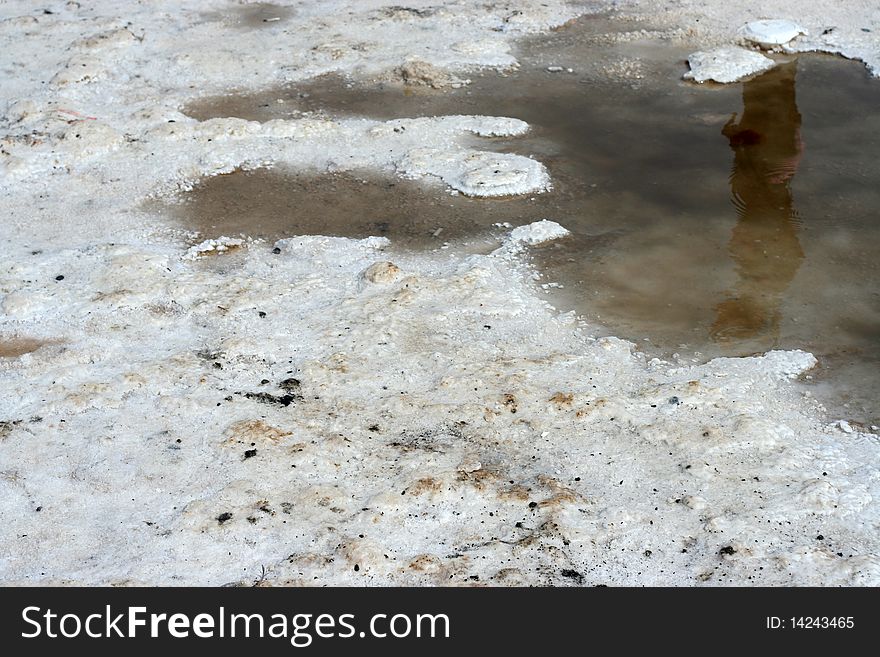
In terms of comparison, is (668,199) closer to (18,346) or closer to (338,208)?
(338,208)

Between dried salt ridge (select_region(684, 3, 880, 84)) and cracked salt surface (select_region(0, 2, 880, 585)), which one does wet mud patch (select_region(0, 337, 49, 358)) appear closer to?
cracked salt surface (select_region(0, 2, 880, 585))

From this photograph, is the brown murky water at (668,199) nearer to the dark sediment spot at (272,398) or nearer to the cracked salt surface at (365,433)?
the cracked salt surface at (365,433)

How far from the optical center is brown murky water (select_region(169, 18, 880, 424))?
4.15m

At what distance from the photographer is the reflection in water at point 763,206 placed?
4180 mm

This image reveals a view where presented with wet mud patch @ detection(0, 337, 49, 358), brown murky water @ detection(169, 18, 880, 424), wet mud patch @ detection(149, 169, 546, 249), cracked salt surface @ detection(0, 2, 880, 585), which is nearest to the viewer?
cracked salt surface @ detection(0, 2, 880, 585)

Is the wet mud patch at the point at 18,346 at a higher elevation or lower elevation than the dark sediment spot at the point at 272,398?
higher

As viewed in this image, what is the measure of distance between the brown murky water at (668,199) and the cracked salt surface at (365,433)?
0.23m

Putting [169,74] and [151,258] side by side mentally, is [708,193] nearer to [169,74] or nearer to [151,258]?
[151,258]

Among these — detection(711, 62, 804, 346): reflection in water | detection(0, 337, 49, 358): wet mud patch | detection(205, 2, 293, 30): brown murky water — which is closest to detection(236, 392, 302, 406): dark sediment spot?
detection(0, 337, 49, 358): wet mud patch

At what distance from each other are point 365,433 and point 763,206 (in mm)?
2586

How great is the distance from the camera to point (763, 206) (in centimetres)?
498

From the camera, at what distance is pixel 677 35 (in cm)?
708

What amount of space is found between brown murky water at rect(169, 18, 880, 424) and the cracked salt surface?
229 mm

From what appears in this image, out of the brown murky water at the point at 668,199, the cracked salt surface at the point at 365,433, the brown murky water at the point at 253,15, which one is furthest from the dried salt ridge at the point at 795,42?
the brown murky water at the point at 253,15
